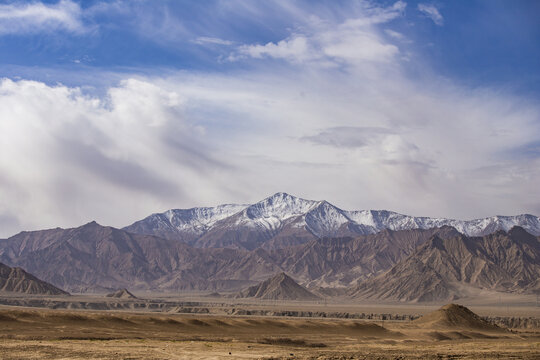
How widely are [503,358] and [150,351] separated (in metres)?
29.6

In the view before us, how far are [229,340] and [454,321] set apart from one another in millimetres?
65236

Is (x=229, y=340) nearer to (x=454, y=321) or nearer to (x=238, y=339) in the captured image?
(x=238, y=339)

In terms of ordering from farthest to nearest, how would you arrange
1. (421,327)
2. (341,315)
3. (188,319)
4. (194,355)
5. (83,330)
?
(341,315) < (421,327) < (188,319) < (83,330) < (194,355)

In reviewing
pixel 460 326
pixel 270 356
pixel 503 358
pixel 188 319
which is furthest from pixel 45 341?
pixel 460 326

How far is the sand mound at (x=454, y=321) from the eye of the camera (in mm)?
121625

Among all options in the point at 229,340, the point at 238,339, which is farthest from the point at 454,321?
the point at 229,340

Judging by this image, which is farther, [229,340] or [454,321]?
[454,321]

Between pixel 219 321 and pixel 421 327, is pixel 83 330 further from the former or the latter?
pixel 421 327

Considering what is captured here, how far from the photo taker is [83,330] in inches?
3041

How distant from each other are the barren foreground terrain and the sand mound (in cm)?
27

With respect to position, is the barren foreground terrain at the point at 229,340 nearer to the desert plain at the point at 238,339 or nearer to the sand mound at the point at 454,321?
the desert plain at the point at 238,339

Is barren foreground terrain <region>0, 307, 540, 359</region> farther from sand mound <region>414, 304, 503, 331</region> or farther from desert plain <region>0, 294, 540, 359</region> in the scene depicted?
sand mound <region>414, 304, 503, 331</region>

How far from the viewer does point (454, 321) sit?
125 meters

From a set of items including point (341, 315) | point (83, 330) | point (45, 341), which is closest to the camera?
point (45, 341)
